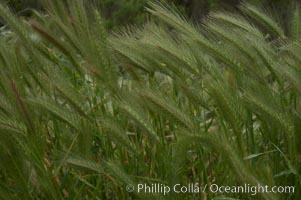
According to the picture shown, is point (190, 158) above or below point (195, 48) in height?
below

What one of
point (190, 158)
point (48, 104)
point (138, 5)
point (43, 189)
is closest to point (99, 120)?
point (48, 104)

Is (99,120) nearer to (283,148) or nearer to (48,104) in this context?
(48,104)

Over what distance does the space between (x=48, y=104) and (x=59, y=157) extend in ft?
0.62

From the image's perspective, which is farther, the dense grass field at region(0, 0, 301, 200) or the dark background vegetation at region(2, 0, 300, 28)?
the dark background vegetation at region(2, 0, 300, 28)

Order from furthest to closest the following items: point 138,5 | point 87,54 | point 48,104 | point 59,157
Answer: point 138,5 → point 87,54 → point 59,157 → point 48,104

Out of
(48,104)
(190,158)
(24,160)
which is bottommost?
(190,158)

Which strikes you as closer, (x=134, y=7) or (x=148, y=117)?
(x=148, y=117)

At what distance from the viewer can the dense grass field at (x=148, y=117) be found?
1.59 m

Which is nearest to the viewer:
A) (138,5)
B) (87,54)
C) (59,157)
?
(59,157)

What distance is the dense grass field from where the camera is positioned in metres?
1.59

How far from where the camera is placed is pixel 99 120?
1.62 metres

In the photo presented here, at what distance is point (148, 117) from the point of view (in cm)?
171

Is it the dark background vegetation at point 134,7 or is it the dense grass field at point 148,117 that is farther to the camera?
the dark background vegetation at point 134,7

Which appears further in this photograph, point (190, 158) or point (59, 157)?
point (190, 158)
